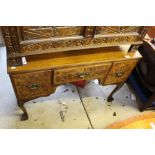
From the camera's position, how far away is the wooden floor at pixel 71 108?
68.8 inches

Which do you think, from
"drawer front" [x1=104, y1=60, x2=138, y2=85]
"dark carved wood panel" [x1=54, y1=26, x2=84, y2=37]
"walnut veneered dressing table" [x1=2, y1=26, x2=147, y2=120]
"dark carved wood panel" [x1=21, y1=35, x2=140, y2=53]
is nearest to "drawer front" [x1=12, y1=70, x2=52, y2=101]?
"walnut veneered dressing table" [x1=2, y1=26, x2=147, y2=120]

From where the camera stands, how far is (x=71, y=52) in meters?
1.33

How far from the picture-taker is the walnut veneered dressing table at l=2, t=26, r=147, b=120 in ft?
3.38

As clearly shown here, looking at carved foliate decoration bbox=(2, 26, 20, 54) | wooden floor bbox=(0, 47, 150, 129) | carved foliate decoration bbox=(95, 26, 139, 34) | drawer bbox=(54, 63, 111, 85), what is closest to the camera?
carved foliate decoration bbox=(2, 26, 20, 54)

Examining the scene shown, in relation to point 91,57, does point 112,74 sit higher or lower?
lower

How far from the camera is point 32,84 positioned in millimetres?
1298

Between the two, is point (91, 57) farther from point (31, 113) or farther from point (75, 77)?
point (31, 113)

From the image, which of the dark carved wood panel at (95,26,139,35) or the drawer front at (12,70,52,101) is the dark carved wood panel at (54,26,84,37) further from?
the drawer front at (12,70,52,101)

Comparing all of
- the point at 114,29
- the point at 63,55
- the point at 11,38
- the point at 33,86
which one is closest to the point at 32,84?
the point at 33,86

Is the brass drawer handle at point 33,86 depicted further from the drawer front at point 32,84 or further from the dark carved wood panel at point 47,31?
the dark carved wood panel at point 47,31

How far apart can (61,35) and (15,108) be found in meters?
1.08

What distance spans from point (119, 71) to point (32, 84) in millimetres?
734
